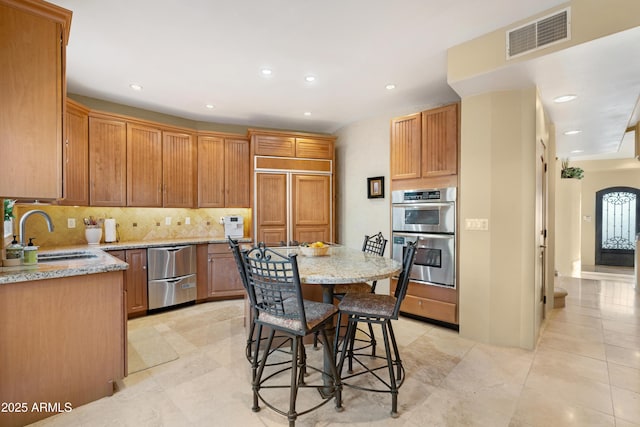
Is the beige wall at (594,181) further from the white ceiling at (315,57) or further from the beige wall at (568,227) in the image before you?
the white ceiling at (315,57)

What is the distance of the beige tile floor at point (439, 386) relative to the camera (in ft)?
5.99

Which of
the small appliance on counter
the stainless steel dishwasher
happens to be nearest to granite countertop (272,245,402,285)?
the stainless steel dishwasher

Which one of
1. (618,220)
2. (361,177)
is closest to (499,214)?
(361,177)

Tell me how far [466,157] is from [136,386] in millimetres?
3430

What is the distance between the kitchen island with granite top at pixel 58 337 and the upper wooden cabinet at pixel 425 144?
9.97ft

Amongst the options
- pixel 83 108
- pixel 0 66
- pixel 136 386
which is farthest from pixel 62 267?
pixel 83 108

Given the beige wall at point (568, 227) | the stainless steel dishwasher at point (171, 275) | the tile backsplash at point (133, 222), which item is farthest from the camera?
the beige wall at point (568, 227)

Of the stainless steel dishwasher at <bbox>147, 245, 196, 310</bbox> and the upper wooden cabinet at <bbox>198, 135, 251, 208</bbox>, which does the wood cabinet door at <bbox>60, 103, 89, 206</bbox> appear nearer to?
the stainless steel dishwasher at <bbox>147, 245, 196, 310</bbox>

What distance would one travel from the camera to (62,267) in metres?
1.97

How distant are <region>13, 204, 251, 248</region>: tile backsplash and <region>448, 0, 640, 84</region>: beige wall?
11.7ft

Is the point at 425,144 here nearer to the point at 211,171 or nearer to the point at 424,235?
the point at 424,235

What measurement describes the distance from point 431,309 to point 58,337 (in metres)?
3.27

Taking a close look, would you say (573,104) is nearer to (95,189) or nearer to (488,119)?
(488,119)

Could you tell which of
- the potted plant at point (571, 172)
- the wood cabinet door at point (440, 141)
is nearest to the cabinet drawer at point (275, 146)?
the wood cabinet door at point (440, 141)
